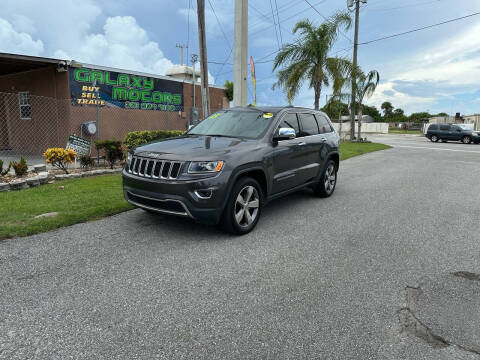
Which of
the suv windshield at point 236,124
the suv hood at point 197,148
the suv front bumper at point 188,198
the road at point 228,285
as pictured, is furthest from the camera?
the suv windshield at point 236,124

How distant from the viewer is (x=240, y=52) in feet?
39.6

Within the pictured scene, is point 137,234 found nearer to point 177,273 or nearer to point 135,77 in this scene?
point 177,273

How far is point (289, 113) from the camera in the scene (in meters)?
6.06

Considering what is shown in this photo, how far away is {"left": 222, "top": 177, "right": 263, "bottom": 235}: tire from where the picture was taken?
15.0 feet

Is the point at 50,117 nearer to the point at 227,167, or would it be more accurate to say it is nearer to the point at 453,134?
the point at 227,167

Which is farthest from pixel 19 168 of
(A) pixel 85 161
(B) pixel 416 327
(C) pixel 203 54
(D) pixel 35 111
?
(D) pixel 35 111

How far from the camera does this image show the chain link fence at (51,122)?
14039 mm

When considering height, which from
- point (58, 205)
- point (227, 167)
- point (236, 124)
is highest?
point (236, 124)

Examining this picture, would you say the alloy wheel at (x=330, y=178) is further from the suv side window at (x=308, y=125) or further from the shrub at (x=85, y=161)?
the shrub at (x=85, y=161)

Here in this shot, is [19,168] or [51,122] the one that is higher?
[51,122]

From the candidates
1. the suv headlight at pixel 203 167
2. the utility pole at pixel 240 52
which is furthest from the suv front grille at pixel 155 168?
the utility pole at pixel 240 52

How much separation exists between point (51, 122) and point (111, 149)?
6.31 meters

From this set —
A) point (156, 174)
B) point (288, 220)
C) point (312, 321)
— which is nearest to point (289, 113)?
point (288, 220)

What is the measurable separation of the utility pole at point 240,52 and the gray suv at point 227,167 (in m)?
6.02
